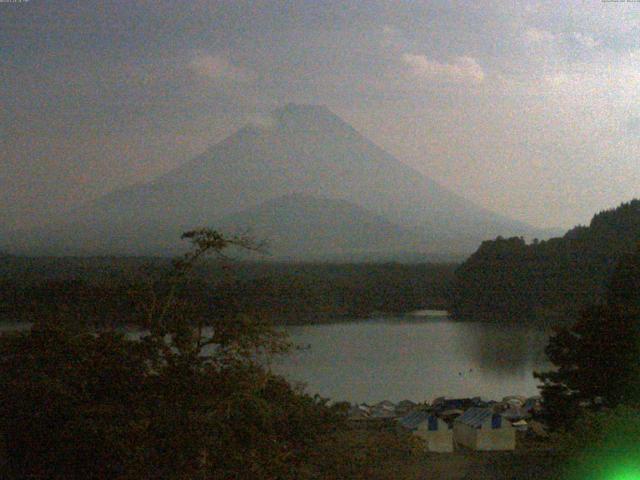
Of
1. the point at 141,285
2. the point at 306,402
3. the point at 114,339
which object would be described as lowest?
the point at 306,402

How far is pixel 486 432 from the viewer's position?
21.1 feet

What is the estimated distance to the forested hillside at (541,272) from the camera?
2588 centimetres

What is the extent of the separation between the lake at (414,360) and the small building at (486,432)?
1.92 m

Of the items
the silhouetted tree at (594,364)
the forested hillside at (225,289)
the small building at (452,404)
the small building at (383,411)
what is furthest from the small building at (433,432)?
the small building at (452,404)

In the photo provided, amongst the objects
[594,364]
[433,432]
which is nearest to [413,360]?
[433,432]

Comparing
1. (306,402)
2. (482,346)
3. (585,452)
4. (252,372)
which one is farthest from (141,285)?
(482,346)

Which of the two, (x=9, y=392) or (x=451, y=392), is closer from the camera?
(x=9, y=392)

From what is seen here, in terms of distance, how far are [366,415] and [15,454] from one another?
5.56 m

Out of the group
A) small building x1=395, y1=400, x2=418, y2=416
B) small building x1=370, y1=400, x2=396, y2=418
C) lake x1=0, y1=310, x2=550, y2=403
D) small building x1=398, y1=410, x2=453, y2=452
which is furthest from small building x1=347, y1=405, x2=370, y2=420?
Result: small building x1=398, y1=410, x2=453, y2=452

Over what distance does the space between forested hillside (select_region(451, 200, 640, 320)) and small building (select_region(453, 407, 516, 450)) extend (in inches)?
750

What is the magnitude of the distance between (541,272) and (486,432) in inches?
874

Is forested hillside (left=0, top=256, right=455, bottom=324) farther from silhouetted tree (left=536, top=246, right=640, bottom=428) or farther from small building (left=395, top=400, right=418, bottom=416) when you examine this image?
silhouetted tree (left=536, top=246, right=640, bottom=428)

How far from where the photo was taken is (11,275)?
16.1 metres

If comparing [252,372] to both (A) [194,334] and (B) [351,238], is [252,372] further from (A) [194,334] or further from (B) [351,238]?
(B) [351,238]
